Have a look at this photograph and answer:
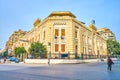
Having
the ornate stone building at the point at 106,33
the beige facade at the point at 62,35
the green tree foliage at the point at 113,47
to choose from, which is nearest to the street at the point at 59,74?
the beige facade at the point at 62,35

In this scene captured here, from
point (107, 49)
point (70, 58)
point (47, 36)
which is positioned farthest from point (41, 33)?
point (107, 49)

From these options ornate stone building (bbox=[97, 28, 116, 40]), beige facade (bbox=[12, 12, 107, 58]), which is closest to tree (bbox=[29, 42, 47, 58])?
beige facade (bbox=[12, 12, 107, 58])

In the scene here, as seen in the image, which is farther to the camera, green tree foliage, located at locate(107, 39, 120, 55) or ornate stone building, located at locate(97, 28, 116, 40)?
ornate stone building, located at locate(97, 28, 116, 40)

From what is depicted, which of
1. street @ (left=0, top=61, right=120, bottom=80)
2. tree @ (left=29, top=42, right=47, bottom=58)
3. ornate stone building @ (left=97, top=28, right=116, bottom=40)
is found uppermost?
ornate stone building @ (left=97, top=28, right=116, bottom=40)

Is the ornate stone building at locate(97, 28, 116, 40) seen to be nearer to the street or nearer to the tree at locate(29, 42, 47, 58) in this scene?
the tree at locate(29, 42, 47, 58)

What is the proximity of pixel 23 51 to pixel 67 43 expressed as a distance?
68.5 feet

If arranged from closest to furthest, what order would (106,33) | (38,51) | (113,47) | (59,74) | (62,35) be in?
(59,74) < (38,51) < (62,35) < (113,47) < (106,33)

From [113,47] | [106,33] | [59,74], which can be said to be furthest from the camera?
[106,33]

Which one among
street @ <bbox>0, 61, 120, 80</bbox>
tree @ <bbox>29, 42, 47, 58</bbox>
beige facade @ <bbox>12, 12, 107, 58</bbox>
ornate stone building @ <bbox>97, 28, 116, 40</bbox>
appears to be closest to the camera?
street @ <bbox>0, 61, 120, 80</bbox>

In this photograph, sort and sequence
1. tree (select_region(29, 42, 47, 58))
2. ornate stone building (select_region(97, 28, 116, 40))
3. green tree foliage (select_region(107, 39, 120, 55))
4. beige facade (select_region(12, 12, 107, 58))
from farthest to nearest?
ornate stone building (select_region(97, 28, 116, 40)) < green tree foliage (select_region(107, 39, 120, 55)) < beige facade (select_region(12, 12, 107, 58)) < tree (select_region(29, 42, 47, 58))

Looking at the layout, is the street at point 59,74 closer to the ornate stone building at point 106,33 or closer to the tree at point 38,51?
the tree at point 38,51

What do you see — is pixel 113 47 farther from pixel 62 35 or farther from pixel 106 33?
pixel 62 35

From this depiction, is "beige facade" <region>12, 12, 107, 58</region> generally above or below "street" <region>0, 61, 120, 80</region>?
above

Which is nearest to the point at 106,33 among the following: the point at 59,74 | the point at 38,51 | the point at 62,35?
the point at 62,35
